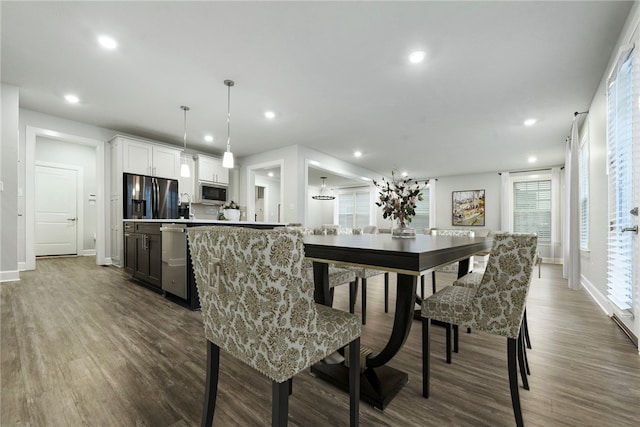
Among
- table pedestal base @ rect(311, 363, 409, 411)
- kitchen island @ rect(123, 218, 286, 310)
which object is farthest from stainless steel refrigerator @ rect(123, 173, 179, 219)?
table pedestal base @ rect(311, 363, 409, 411)

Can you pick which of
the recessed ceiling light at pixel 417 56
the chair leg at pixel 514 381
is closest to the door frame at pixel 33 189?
the recessed ceiling light at pixel 417 56

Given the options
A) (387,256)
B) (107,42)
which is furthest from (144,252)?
(387,256)

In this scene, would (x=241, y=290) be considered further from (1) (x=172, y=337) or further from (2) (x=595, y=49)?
(2) (x=595, y=49)

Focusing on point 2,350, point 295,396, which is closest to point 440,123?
point 295,396

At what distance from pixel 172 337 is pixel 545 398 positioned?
2418mm

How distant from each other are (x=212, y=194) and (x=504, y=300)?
6002 mm

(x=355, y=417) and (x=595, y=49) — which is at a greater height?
(x=595, y=49)

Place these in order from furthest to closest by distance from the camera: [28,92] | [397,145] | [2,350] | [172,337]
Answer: [397,145] < [28,92] < [172,337] < [2,350]

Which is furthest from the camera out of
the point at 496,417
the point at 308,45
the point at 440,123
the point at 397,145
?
the point at 397,145

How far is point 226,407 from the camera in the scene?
1.27 meters

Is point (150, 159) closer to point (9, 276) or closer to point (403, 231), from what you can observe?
point (9, 276)

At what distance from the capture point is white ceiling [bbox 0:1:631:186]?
2.06m

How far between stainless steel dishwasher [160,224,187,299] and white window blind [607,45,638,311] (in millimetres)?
4004

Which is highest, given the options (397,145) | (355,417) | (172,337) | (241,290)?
(397,145)
